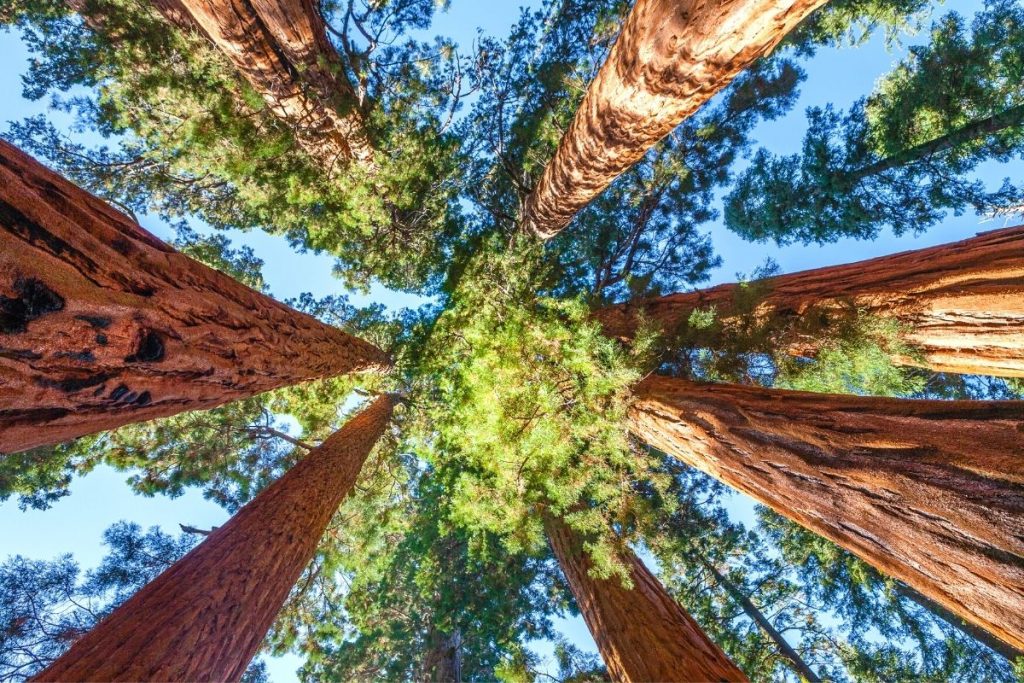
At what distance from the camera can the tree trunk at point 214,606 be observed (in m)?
2.35

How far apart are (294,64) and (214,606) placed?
6.61m

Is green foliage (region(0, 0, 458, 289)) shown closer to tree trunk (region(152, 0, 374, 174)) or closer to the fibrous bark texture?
A: tree trunk (region(152, 0, 374, 174))

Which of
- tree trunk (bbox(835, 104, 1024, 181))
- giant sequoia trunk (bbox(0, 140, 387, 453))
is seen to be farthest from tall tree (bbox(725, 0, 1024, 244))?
giant sequoia trunk (bbox(0, 140, 387, 453))

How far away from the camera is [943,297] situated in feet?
9.99

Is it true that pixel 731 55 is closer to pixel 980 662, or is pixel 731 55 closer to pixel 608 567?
pixel 608 567

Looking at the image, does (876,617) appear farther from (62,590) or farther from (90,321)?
(62,590)

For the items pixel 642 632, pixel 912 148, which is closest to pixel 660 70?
pixel 642 632

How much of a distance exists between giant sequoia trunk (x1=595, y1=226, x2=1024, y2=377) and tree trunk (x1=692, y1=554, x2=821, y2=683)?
5.76 metres

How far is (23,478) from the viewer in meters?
7.36

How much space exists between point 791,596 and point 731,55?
29.2 ft

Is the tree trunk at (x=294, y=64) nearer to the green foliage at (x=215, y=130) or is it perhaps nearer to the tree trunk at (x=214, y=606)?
the green foliage at (x=215, y=130)

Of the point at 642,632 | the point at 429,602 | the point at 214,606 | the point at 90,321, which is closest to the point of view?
the point at 90,321

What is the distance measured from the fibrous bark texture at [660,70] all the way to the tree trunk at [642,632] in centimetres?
436

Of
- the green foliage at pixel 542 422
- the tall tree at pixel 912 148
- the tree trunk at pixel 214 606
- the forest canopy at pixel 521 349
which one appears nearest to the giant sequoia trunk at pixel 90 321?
the forest canopy at pixel 521 349
